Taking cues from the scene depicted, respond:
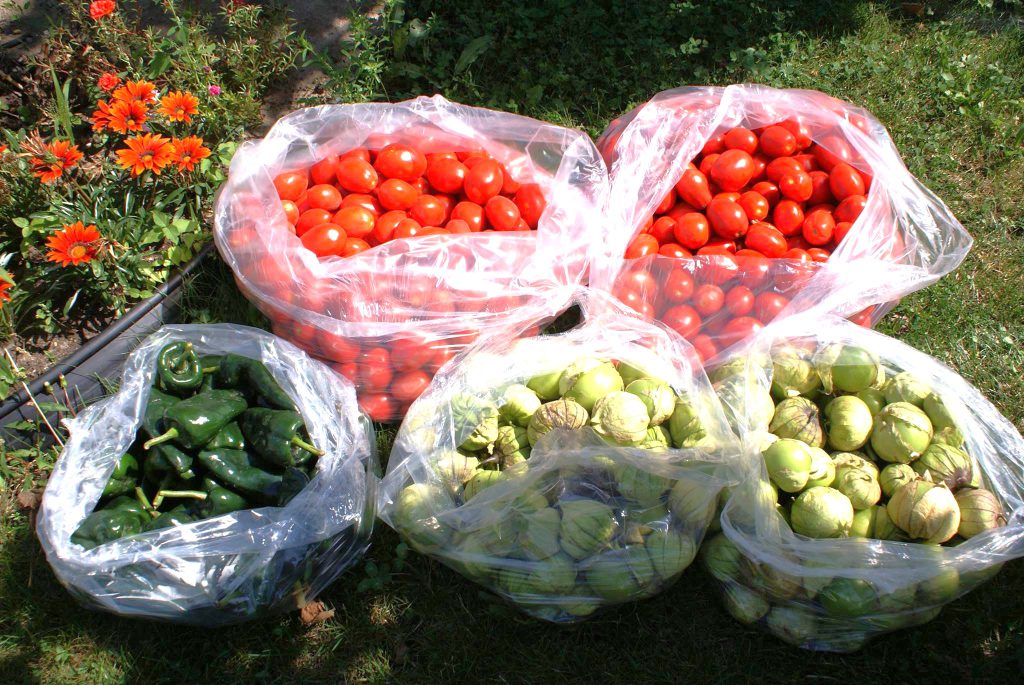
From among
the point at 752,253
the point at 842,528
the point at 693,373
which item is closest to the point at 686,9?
the point at 752,253

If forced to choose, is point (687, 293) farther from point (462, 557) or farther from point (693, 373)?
point (462, 557)

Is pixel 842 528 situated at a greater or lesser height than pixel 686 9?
lesser

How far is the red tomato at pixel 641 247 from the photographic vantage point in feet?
7.54

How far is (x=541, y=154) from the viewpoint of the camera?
2.53 m

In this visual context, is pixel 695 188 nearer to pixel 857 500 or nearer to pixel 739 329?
pixel 739 329

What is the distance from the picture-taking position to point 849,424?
6.19 feet

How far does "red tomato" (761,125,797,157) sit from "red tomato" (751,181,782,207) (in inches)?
4.2

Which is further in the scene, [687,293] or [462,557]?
[687,293]

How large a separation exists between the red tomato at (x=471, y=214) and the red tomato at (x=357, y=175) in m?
0.28

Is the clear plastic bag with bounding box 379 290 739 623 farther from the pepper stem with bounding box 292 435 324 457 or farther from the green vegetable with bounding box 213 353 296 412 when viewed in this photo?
the green vegetable with bounding box 213 353 296 412

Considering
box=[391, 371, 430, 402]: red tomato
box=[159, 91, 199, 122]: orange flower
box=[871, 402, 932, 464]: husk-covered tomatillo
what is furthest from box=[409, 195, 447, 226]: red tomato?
box=[871, 402, 932, 464]: husk-covered tomatillo

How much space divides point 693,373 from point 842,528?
499mm

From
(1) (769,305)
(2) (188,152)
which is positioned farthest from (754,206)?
(2) (188,152)

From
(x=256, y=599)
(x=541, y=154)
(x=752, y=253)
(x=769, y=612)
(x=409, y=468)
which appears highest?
(x=541, y=154)
